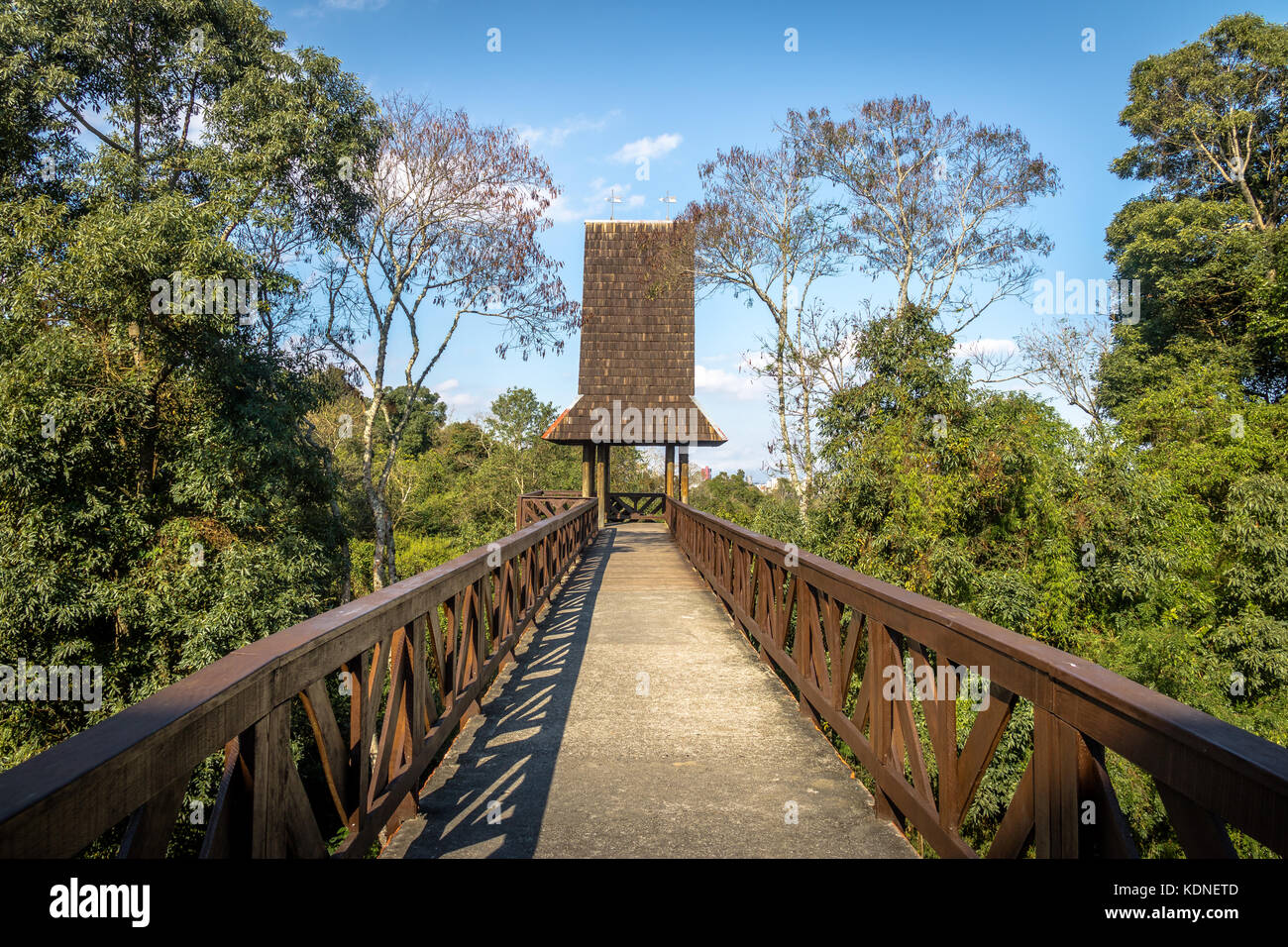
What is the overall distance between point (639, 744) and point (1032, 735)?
2.23 metres

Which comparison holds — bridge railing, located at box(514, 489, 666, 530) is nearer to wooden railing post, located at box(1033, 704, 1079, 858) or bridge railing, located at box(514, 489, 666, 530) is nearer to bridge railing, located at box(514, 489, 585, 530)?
bridge railing, located at box(514, 489, 585, 530)

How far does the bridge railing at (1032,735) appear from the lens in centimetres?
139

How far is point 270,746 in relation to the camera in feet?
6.32

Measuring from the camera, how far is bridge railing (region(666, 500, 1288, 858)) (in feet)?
4.55

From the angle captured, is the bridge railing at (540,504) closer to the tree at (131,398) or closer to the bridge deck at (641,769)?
the tree at (131,398)

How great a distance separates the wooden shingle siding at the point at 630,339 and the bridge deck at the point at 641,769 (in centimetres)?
1477

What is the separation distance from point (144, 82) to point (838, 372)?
629 inches

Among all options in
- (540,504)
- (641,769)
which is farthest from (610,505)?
(641,769)

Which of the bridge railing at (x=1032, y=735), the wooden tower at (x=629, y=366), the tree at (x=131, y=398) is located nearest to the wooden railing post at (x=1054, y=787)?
the bridge railing at (x=1032, y=735)

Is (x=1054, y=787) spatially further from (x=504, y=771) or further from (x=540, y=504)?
(x=540, y=504)

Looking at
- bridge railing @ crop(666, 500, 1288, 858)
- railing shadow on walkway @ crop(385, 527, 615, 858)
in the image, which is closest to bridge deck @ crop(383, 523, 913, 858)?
railing shadow on walkway @ crop(385, 527, 615, 858)

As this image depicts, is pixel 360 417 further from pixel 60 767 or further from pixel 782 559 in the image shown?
pixel 60 767

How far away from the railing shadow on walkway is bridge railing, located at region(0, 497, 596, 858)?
0.19 meters
